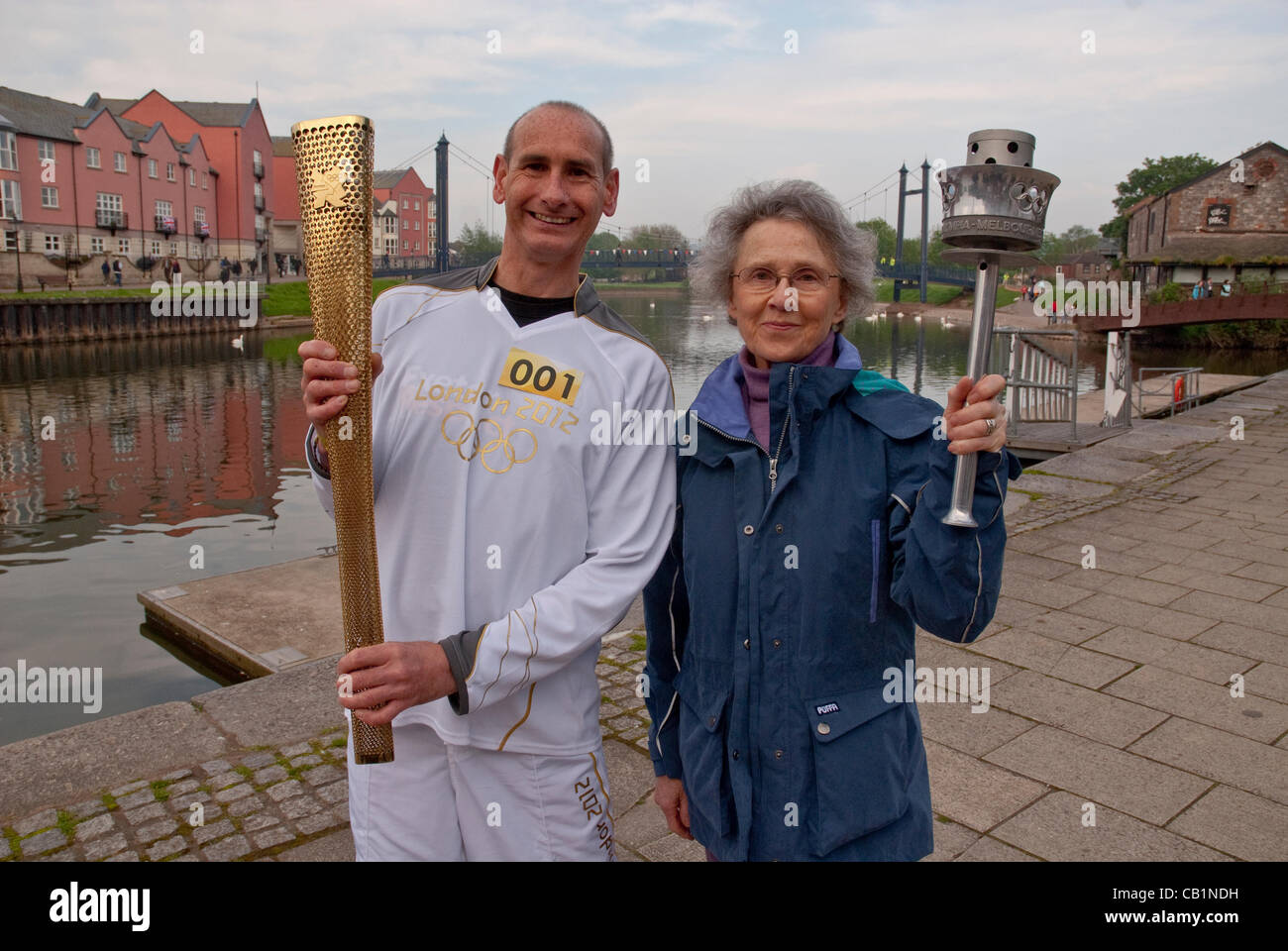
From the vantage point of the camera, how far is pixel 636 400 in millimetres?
2379

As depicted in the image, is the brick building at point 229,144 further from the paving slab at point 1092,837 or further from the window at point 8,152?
the paving slab at point 1092,837

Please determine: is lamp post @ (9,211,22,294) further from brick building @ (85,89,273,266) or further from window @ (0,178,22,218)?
brick building @ (85,89,273,266)

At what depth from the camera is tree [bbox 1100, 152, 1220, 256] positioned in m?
84.2

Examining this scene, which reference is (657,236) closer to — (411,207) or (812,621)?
(411,207)

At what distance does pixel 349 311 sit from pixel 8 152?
55169mm

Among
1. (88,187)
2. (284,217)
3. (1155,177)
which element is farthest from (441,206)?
(1155,177)

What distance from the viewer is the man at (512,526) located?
7.38 ft

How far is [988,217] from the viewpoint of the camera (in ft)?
5.84

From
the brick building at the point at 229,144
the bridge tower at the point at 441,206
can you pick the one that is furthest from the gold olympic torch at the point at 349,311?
the brick building at the point at 229,144

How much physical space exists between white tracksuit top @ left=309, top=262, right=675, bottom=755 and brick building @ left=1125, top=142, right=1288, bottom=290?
189ft

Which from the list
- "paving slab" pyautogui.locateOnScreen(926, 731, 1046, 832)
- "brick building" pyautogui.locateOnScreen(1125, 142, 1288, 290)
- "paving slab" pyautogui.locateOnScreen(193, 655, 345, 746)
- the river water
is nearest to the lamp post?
the river water

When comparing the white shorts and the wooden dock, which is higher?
the white shorts
